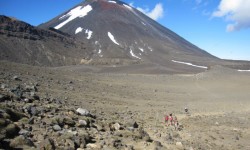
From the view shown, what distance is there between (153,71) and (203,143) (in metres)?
46.9

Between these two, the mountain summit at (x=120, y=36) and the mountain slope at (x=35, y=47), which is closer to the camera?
Answer: the mountain slope at (x=35, y=47)

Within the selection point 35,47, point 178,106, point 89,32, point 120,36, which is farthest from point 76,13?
point 178,106

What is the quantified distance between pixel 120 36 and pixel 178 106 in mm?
84585

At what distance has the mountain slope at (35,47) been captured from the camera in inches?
2589

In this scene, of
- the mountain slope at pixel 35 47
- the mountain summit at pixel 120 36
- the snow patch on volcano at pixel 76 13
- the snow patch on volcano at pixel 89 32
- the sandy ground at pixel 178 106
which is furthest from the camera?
the snow patch on volcano at pixel 76 13

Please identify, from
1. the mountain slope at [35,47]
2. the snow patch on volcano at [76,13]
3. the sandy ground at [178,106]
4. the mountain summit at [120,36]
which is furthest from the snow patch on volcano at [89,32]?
the sandy ground at [178,106]

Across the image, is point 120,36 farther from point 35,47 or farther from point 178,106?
point 178,106

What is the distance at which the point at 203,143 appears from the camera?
13.2 metres

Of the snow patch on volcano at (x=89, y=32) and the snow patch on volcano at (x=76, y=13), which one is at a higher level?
the snow patch on volcano at (x=76, y=13)

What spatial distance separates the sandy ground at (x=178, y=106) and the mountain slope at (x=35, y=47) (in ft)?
110

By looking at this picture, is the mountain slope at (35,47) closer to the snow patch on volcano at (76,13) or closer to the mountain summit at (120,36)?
the mountain summit at (120,36)

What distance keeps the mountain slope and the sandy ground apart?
110 feet

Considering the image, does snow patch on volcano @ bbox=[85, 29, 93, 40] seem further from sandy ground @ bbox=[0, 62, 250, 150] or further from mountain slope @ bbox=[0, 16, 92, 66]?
sandy ground @ bbox=[0, 62, 250, 150]

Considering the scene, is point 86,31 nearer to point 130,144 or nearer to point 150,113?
point 150,113
